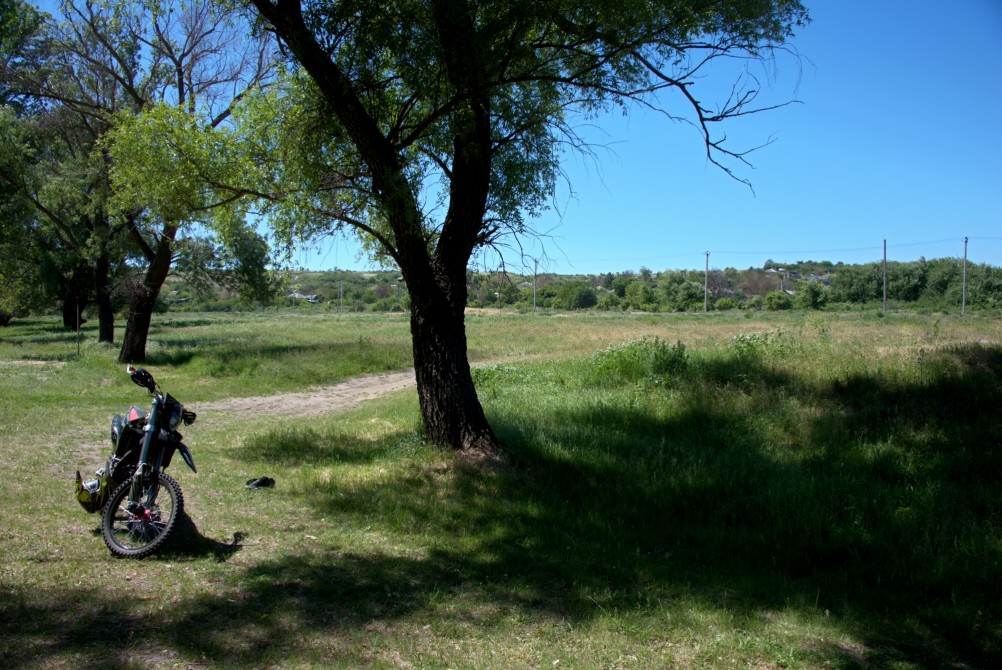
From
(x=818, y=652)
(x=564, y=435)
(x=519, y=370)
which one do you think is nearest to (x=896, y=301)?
(x=519, y=370)

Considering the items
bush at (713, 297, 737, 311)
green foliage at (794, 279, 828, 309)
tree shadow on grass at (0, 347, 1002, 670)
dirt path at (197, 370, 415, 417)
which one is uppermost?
green foliage at (794, 279, 828, 309)

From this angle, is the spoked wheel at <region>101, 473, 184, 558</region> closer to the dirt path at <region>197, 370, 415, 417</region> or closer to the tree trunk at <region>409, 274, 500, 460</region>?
the tree trunk at <region>409, 274, 500, 460</region>

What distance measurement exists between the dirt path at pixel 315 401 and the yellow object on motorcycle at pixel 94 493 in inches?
335

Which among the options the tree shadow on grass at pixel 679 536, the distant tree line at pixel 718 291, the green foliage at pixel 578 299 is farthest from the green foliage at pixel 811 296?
the tree shadow on grass at pixel 679 536

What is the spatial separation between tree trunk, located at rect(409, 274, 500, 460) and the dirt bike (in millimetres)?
3575

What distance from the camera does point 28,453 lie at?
874 centimetres

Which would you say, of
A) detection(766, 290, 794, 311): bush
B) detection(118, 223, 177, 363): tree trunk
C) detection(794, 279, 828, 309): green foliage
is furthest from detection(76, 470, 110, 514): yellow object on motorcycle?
detection(766, 290, 794, 311): bush

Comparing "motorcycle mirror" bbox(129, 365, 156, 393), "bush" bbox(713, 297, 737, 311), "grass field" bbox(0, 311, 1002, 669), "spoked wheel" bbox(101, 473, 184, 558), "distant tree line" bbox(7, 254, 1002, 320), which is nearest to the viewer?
"grass field" bbox(0, 311, 1002, 669)

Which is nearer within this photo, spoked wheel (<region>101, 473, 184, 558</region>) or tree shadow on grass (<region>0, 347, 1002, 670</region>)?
tree shadow on grass (<region>0, 347, 1002, 670</region>)

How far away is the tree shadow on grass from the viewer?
4281mm

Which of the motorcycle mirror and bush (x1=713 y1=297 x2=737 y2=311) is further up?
bush (x1=713 y1=297 x2=737 y2=311)

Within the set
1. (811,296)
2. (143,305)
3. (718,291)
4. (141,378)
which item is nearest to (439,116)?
(141,378)

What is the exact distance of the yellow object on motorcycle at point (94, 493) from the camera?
5.59m

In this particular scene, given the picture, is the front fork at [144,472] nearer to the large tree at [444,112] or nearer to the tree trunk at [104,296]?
the large tree at [444,112]
